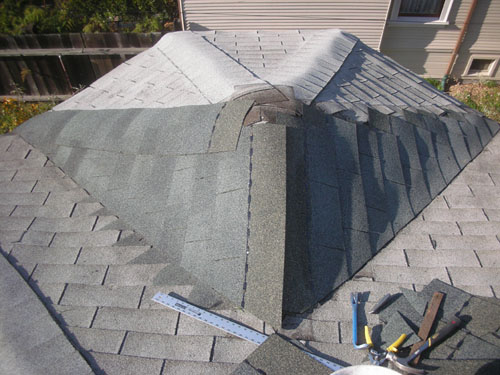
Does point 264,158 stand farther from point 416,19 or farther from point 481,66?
point 481,66

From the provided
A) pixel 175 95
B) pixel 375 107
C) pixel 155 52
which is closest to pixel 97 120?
pixel 175 95

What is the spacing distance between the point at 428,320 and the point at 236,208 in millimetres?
2208

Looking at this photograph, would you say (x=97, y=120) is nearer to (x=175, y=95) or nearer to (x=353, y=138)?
(x=175, y=95)

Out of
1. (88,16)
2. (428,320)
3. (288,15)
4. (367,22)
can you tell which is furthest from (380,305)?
(88,16)

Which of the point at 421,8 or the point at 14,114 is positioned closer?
the point at 14,114

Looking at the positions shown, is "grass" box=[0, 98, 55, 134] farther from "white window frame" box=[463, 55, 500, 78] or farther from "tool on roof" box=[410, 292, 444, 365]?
"white window frame" box=[463, 55, 500, 78]

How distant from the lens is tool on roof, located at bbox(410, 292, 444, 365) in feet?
10.1

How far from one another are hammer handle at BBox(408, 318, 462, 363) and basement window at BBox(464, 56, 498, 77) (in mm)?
15636

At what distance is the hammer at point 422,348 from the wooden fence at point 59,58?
13.8 meters

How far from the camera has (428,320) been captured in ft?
10.8

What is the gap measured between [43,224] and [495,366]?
205 inches

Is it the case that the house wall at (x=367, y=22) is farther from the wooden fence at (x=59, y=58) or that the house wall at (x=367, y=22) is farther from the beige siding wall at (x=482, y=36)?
the wooden fence at (x=59, y=58)

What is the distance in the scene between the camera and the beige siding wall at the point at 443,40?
13559mm

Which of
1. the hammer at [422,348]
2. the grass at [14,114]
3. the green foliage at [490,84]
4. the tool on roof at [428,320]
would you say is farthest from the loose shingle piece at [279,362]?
the green foliage at [490,84]
